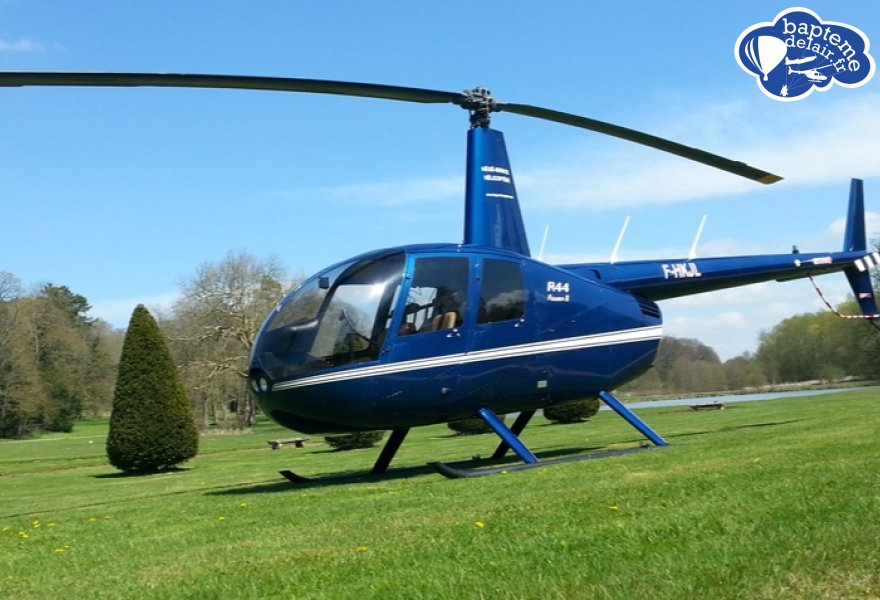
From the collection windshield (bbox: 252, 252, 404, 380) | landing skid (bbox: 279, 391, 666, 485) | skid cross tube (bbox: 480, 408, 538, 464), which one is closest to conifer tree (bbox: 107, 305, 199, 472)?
landing skid (bbox: 279, 391, 666, 485)

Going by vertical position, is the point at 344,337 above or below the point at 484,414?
above

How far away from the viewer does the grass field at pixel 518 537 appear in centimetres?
416

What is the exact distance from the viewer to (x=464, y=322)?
10398 mm

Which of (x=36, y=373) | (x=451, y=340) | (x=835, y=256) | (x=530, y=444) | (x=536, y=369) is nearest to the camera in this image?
(x=451, y=340)

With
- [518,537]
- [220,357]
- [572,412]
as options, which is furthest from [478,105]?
[220,357]

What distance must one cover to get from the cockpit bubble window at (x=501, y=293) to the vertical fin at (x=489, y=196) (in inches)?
28.7

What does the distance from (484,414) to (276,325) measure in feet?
9.00

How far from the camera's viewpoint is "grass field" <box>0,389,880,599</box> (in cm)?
416

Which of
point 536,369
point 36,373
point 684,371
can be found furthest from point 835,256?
point 36,373

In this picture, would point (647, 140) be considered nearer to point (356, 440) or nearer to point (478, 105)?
point (478, 105)

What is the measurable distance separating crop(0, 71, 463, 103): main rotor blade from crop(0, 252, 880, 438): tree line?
48.8m

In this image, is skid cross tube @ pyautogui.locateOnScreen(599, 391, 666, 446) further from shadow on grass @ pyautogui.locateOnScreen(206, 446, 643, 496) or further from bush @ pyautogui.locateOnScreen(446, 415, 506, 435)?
bush @ pyautogui.locateOnScreen(446, 415, 506, 435)

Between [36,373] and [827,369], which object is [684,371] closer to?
[827,369]

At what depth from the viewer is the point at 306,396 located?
383 inches
